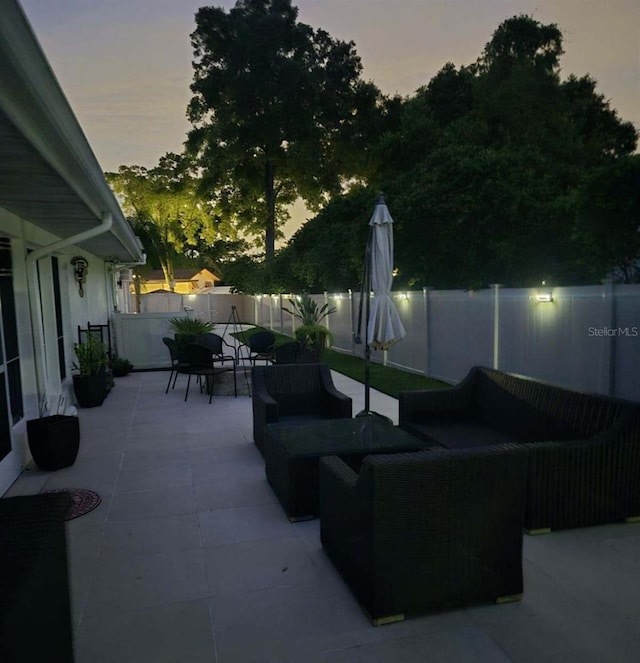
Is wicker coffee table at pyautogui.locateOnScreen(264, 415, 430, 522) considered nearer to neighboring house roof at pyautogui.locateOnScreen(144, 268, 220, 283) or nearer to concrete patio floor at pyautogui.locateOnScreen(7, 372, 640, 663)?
concrete patio floor at pyautogui.locateOnScreen(7, 372, 640, 663)

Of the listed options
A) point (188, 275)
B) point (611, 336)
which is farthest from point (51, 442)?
point (188, 275)

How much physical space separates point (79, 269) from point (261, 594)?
688 centimetres

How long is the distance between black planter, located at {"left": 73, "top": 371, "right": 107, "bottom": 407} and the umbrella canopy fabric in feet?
13.6

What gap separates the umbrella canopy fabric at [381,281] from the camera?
5320 mm

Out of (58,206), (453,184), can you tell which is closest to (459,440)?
(58,206)

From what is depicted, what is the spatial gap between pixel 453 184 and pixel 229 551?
900 cm

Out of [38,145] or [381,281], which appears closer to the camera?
[38,145]

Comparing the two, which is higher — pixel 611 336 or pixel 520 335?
pixel 611 336

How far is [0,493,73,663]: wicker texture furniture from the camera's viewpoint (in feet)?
4.19

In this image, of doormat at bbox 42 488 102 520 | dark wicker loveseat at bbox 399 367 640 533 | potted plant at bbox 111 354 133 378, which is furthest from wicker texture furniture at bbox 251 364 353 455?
potted plant at bbox 111 354 133 378

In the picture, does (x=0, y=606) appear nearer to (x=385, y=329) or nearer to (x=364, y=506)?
(x=364, y=506)

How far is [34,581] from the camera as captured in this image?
139 cm

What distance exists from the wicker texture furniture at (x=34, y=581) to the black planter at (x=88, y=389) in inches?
223

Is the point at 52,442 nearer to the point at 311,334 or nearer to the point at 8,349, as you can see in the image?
the point at 8,349
